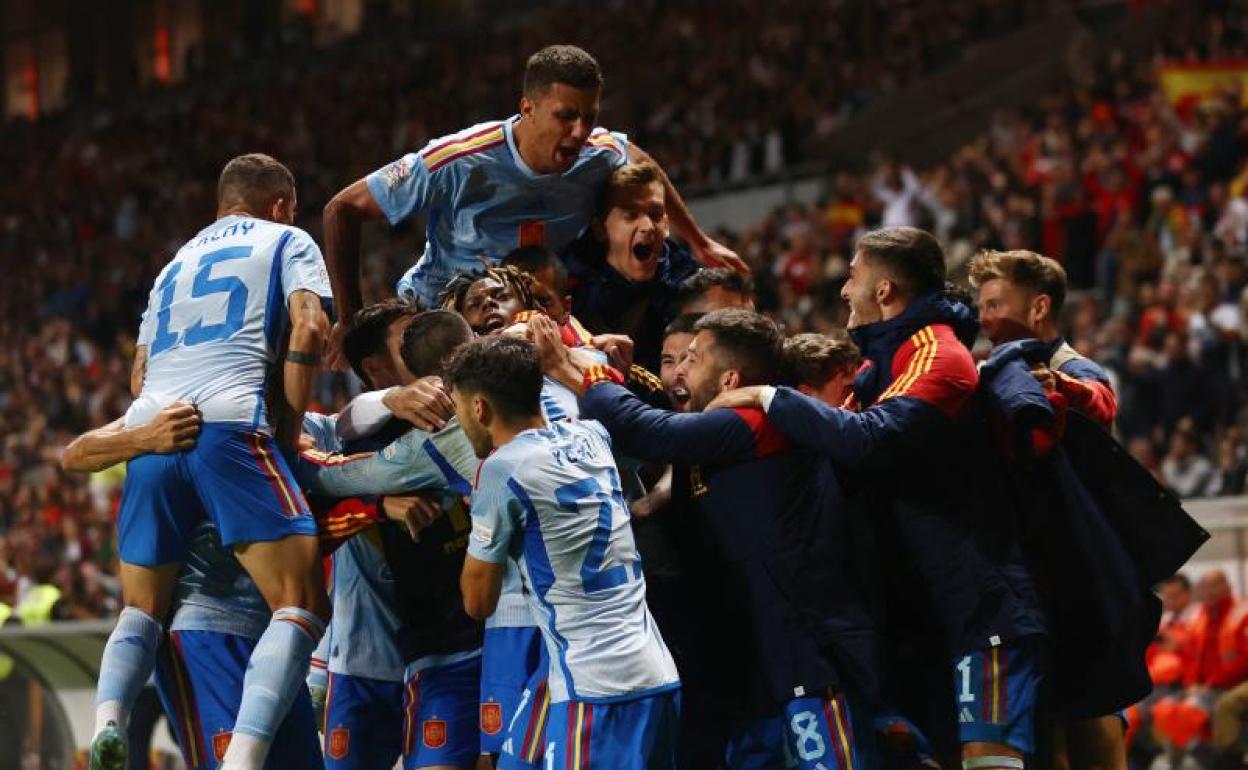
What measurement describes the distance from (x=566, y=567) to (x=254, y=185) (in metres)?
1.86

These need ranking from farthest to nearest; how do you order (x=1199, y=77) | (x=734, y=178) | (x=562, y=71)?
(x=734, y=178) < (x=1199, y=77) < (x=562, y=71)

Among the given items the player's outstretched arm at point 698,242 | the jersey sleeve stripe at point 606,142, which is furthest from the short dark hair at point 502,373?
the player's outstretched arm at point 698,242

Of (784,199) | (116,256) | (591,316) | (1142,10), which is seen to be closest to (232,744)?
(591,316)

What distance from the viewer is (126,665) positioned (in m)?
5.82

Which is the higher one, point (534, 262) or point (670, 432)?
point (534, 262)

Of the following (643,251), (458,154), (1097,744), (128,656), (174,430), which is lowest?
(1097,744)

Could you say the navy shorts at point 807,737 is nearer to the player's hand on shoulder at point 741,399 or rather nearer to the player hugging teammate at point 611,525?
the player hugging teammate at point 611,525

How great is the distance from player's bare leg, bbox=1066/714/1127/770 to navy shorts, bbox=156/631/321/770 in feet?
7.72

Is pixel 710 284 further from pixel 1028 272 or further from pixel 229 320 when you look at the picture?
pixel 229 320

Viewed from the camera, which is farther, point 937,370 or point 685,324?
point 685,324

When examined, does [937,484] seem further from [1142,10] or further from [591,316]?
[1142,10]

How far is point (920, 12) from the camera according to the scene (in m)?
22.3

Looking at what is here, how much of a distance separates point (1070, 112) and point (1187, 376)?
4.93m

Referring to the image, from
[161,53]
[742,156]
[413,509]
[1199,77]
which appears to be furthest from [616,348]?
[161,53]
